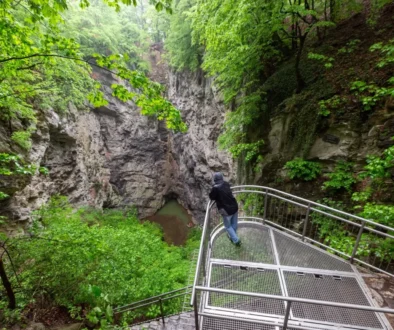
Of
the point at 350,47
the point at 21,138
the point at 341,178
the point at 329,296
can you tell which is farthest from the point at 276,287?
the point at 21,138

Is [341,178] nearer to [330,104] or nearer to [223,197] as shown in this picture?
[330,104]

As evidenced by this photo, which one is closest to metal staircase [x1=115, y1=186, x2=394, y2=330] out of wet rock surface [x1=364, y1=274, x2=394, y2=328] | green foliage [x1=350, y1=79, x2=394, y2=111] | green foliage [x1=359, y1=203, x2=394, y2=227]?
wet rock surface [x1=364, y1=274, x2=394, y2=328]

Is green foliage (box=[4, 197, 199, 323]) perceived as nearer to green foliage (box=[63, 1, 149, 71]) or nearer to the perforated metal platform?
the perforated metal platform

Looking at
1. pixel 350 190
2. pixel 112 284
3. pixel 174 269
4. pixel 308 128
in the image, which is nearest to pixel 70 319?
pixel 112 284

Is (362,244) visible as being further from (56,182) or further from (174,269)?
(56,182)

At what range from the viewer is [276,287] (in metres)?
3.78

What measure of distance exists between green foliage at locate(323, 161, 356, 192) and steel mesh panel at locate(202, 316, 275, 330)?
420 centimetres

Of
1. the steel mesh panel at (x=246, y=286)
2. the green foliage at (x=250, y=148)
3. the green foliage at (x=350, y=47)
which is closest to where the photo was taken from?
the steel mesh panel at (x=246, y=286)

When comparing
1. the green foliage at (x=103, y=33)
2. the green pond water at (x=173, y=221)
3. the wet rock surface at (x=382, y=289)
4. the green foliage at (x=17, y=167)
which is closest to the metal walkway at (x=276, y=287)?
the wet rock surface at (x=382, y=289)

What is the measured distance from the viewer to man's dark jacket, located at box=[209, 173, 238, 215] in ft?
15.5

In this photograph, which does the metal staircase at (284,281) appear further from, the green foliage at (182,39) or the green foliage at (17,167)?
the green foliage at (182,39)

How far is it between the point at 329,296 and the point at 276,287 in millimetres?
828

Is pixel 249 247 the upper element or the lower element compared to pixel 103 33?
lower

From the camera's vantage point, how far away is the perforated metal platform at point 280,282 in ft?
10.5
